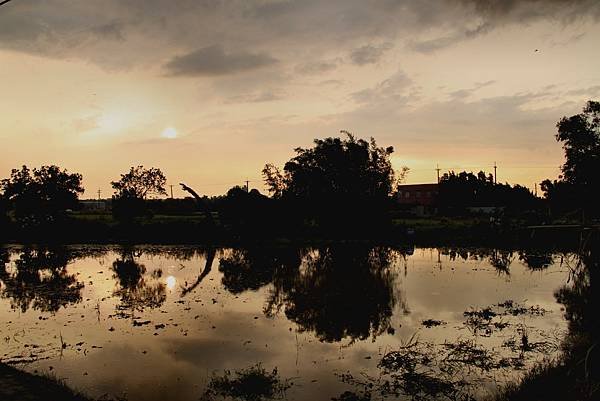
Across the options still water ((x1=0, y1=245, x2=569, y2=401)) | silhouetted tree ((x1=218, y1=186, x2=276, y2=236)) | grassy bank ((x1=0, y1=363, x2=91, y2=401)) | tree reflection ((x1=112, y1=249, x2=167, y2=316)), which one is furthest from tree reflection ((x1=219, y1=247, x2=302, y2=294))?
grassy bank ((x1=0, y1=363, x2=91, y2=401))

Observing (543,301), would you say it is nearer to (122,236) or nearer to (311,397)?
(311,397)

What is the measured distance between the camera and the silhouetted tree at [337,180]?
4853cm

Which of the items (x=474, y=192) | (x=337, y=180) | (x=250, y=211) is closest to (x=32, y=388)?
(x=250, y=211)

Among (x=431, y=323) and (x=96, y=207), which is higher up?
(x=96, y=207)

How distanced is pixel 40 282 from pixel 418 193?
91499 millimetres

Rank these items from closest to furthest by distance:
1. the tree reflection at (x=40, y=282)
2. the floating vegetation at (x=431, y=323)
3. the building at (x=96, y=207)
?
the floating vegetation at (x=431, y=323), the tree reflection at (x=40, y=282), the building at (x=96, y=207)

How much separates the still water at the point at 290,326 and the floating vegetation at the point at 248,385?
0.23 m

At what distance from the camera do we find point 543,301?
18.6m

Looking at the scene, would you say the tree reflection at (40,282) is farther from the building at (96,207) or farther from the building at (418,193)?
the building at (418,193)

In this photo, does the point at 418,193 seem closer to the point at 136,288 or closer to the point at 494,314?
the point at 136,288

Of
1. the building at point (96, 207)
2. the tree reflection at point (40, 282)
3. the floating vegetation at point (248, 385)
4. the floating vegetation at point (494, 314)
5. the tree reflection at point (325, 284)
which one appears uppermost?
the building at point (96, 207)

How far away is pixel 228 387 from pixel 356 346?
4.34 metres

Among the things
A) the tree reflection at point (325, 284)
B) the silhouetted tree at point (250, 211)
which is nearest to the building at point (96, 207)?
the silhouetted tree at point (250, 211)

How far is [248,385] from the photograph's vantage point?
10.2m
